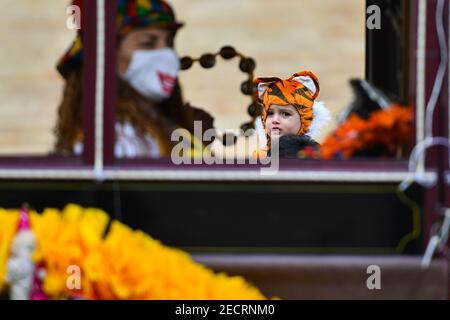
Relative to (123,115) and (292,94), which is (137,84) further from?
(292,94)

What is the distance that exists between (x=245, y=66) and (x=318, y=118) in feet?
1.73

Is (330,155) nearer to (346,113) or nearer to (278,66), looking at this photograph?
(346,113)

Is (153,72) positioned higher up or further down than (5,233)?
higher up

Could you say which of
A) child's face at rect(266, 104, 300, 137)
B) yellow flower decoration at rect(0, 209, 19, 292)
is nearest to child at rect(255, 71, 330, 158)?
child's face at rect(266, 104, 300, 137)

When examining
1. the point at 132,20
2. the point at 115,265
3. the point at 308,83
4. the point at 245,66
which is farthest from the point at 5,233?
the point at 308,83

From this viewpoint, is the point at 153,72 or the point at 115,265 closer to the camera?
the point at 115,265

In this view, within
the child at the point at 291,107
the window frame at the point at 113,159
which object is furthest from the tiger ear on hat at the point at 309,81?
the window frame at the point at 113,159

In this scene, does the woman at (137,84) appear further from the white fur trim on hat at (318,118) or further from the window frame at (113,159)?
the white fur trim on hat at (318,118)

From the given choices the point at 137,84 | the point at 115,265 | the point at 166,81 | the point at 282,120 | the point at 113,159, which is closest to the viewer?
the point at 115,265

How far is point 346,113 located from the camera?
535 centimetres

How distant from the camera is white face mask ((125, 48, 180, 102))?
4.44m

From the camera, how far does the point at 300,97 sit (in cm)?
566

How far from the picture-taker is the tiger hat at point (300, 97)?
5586 mm

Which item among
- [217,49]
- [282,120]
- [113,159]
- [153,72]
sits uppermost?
[217,49]
